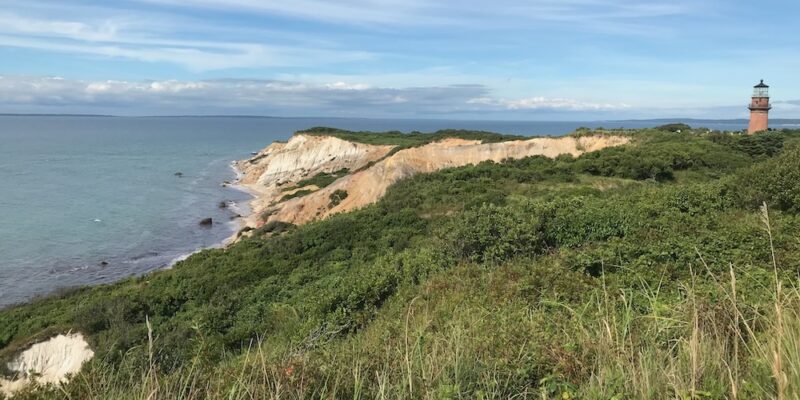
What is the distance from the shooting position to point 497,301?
7977 millimetres

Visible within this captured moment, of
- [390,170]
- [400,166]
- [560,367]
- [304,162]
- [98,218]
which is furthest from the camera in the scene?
[304,162]

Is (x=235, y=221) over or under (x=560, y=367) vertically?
under

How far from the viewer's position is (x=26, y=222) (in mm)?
41062

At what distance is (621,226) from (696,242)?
272 centimetres

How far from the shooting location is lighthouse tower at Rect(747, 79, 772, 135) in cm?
4281

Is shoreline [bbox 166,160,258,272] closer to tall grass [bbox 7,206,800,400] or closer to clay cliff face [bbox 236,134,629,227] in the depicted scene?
clay cliff face [bbox 236,134,629,227]

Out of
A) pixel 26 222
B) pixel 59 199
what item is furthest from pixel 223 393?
pixel 59 199

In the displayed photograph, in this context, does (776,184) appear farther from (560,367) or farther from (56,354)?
(56,354)

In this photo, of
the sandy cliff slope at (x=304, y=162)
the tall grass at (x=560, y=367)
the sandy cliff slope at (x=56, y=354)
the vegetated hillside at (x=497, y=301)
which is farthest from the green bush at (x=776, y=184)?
the sandy cliff slope at (x=304, y=162)

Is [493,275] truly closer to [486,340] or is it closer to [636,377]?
[486,340]

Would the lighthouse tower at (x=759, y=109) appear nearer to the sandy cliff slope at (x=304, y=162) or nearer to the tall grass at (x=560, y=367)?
the sandy cliff slope at (x=304, y=162)

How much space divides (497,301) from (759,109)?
1820 inches

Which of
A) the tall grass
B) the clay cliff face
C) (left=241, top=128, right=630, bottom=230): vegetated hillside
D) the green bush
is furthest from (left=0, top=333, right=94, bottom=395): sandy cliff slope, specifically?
the clay cliff face

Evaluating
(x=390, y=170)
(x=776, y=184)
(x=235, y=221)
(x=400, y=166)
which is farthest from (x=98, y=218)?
(x=776, y=184)
